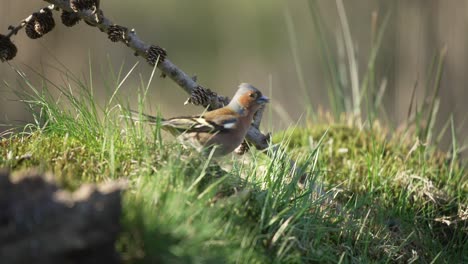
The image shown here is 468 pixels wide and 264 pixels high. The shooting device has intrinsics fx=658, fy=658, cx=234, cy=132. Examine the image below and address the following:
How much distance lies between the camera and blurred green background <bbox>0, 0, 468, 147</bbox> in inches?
354

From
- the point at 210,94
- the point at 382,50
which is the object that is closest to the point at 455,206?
the point at 210,94

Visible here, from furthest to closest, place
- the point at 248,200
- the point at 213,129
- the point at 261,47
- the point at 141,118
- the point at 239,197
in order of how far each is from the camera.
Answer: the point at 261,47 < the point at 213,129 < the point at 141,118 < the point at 248,200 < the point at 239,197

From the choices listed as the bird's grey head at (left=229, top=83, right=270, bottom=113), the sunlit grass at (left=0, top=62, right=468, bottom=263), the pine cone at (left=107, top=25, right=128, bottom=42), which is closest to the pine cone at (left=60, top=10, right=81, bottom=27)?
the pine cone at (left=107, top=25, right=128, bottom=42)

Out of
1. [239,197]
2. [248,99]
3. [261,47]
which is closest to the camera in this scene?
[239,197]

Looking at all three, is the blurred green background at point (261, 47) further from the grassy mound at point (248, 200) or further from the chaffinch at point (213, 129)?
the chaffinch at point (213, 129)

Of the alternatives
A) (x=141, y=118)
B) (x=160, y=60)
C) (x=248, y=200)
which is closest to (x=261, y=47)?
(x=160, y=60)

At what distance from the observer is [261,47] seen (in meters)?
12.8

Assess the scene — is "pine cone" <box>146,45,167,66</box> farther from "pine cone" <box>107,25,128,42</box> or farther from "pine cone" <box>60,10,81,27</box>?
"pine cone" <box>60,10,81,27</box>

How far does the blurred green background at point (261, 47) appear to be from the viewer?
899 centimetres

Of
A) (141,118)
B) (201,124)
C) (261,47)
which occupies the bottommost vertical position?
(141,118)

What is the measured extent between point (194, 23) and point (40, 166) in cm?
991

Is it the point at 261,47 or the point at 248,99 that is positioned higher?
the point at 261,47

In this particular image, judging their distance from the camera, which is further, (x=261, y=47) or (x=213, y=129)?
(x=261, y=47)

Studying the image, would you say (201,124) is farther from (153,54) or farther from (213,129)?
(153,54)
